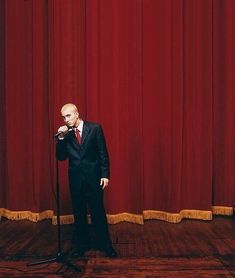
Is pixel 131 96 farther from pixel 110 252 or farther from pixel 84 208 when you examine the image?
pixel 110 252

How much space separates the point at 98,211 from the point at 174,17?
2397 mm

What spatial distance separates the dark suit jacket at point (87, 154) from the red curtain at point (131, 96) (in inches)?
46.8

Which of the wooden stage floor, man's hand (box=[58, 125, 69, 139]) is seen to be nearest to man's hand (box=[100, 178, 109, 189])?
man's hand (box=[58, 125, 69, 139])

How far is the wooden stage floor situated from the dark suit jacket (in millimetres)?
700

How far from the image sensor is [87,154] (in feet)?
10.4

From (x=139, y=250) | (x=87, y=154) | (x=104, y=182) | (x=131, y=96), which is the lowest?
(x=139, y=250)

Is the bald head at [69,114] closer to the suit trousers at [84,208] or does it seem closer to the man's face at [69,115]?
the man's face at [69,115]

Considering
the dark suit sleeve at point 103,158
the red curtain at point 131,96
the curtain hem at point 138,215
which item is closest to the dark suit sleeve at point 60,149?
the dark suit sleeve at point 103,158

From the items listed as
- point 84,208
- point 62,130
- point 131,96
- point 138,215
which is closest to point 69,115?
point 62,130

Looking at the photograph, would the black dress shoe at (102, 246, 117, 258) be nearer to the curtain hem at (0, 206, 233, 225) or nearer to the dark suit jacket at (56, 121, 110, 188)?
the dark suit jacket at (56, 121, 110, 188)

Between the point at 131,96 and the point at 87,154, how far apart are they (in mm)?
1428

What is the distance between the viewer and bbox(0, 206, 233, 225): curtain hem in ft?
14.3

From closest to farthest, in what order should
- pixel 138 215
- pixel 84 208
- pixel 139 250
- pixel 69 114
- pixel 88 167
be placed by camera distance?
pixel 69 114
pixel 88 167
pixel 84 208
pixel 139 250
pixel 138 215

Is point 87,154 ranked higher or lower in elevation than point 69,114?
lower
